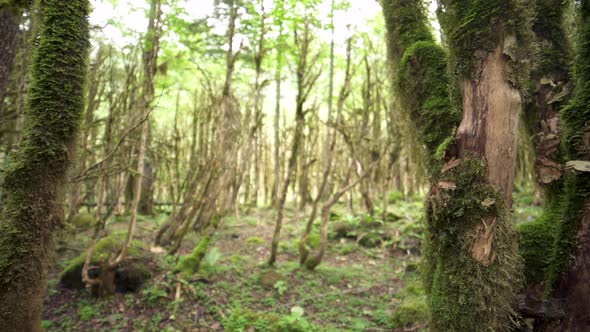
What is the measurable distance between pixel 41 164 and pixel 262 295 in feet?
11.0

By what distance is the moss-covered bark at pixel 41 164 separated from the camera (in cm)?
260

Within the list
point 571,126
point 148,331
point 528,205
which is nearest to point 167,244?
point 148,331

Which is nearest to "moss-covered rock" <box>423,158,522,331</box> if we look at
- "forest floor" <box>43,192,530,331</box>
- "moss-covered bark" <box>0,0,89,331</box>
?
"forest floor" <box>43,192,530,331</box>

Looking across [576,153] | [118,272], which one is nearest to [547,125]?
[576,153]

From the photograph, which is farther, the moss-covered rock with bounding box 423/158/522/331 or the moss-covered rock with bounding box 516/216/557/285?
the moss-covered rock with bounding box 516/216/557/285

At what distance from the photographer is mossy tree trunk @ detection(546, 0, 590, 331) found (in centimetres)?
233

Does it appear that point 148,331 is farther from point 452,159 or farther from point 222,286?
point 452,159

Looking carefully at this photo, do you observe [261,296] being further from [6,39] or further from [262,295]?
[6,39]

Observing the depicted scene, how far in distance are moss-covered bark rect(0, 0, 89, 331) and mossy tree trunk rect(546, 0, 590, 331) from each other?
381cm

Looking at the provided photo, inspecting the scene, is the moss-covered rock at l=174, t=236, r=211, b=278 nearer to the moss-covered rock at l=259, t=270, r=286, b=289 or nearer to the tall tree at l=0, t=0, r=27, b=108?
the moss-covered rock at l=259, t=270, r=286, b=289

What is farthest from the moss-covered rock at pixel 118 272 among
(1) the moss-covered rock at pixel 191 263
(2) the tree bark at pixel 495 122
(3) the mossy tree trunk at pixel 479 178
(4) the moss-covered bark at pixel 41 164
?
(2) the tree bark at pixel 495 122

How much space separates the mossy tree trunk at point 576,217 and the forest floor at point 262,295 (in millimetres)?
1048

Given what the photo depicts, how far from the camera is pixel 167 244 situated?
253 inches

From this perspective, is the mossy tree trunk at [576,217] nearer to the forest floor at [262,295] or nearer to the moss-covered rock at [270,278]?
the forest floor at [262,295]
